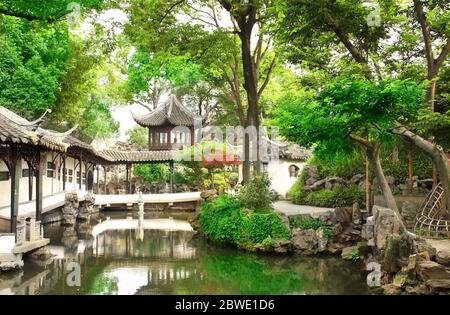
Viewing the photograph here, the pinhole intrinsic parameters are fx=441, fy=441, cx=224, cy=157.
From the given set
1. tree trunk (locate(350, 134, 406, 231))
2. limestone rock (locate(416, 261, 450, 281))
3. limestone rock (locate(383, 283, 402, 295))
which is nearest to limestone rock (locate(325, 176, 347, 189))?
tree trunk (locate(350, 134, 406, 231))

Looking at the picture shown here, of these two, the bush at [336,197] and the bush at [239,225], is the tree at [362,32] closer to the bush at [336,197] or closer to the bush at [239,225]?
the bush at [239,225]

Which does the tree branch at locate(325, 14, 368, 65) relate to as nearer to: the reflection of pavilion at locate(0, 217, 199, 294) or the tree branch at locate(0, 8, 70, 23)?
the tree branch at locate(0, 8, 70, 23)

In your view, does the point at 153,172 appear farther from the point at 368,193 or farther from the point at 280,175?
the point at 368,193

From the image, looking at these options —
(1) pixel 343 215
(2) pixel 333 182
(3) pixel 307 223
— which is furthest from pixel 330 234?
(2) pixel 333 182

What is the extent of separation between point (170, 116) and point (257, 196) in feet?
74.6

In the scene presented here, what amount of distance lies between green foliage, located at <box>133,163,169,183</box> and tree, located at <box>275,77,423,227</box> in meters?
24.2

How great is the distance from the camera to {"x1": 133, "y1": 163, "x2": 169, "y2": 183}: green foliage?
36312 millimetres

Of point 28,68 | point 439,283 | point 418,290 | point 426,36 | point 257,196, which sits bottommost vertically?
point 418,290

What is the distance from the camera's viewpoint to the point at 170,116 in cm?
3675

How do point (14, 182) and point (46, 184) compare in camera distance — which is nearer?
point (14, 182)

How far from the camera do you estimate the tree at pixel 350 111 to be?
32.8 ft
